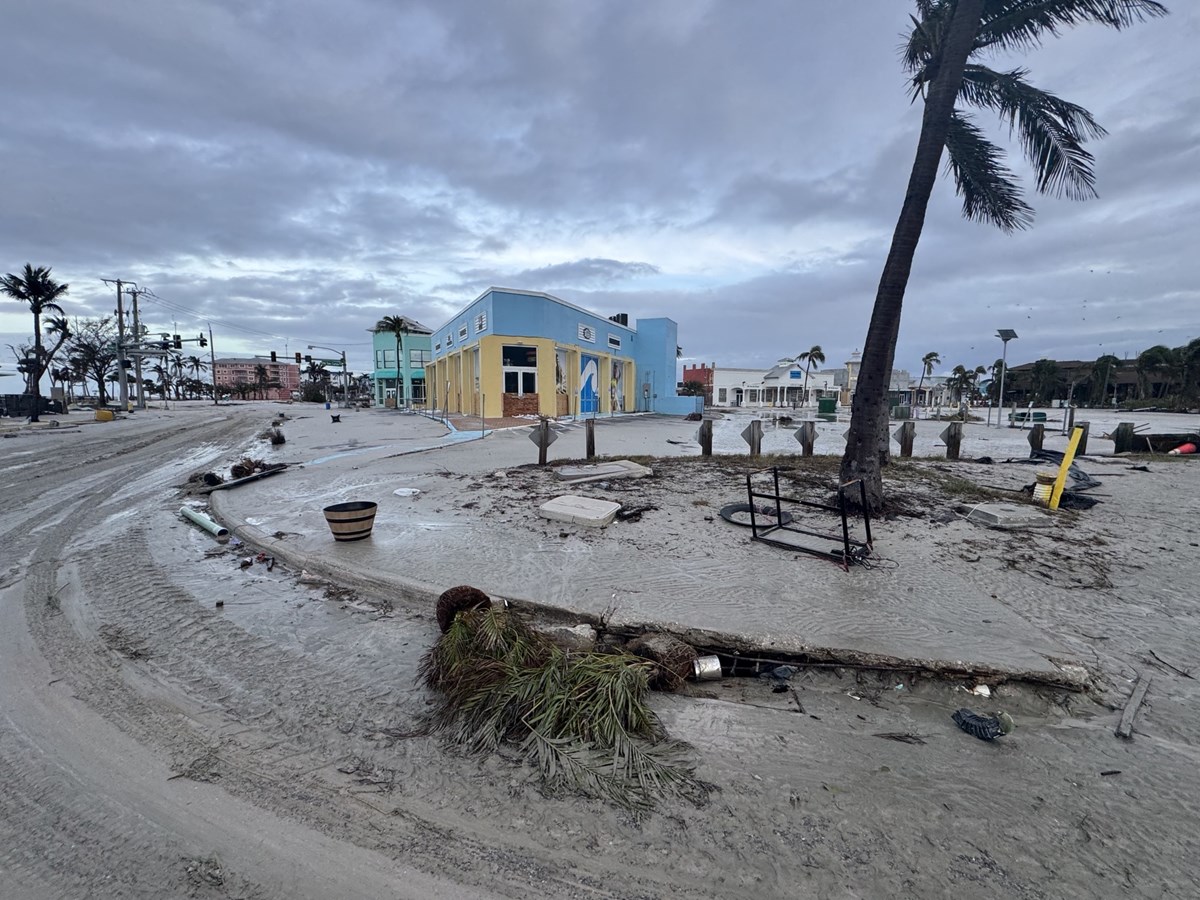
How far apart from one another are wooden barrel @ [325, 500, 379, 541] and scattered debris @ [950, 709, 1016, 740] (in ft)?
18.5

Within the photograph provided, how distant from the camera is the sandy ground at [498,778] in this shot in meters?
1.98

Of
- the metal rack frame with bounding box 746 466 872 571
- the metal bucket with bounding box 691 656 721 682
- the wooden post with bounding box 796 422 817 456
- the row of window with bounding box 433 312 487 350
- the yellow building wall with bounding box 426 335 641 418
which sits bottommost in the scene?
the metal bucket with bounding box 691 656 721 682

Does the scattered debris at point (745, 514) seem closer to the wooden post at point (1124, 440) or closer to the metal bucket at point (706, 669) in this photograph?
the metal bucket at point (706, 669)

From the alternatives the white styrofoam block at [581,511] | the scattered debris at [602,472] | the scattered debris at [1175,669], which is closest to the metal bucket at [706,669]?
the scattered debris at [1175,669]

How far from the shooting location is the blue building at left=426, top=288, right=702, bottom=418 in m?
26.9

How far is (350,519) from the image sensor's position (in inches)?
234

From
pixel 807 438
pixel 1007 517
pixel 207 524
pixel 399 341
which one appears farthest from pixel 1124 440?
pixel 399 341

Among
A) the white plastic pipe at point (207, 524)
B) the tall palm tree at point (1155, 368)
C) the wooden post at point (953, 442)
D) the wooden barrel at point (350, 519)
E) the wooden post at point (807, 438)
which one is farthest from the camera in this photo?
the tall palm tree at point (1155, 368)

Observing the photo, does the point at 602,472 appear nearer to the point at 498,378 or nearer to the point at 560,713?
the point at 560,713

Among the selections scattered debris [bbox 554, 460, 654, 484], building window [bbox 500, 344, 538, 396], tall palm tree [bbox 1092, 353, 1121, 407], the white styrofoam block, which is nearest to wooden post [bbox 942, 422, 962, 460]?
scattered debris [bbox 554, 460, 654, 484]

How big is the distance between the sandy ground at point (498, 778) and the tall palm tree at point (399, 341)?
4581 centimetres

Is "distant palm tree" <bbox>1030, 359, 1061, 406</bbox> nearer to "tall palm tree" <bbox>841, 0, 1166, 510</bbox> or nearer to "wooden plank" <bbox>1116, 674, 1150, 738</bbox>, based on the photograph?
"tall palm tree" <bbox>841, 0, 1166, 510</bbox>

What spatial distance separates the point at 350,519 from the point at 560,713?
414 centimetres

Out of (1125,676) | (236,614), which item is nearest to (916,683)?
(1125,676)
